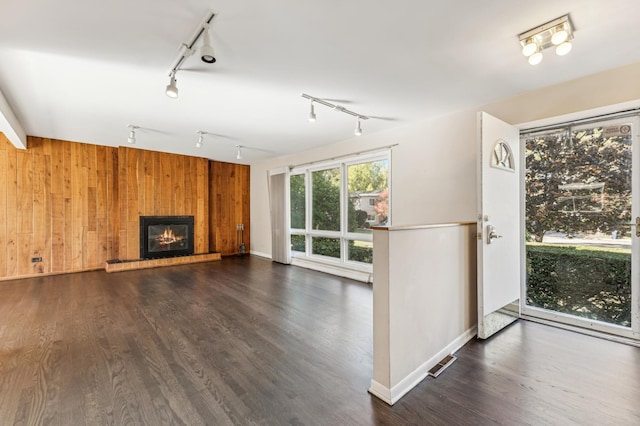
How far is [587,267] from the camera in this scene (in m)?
2.89

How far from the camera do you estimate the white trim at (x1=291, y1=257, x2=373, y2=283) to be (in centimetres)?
Result: 476

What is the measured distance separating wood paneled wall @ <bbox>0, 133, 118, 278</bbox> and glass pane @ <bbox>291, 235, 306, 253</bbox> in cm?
376

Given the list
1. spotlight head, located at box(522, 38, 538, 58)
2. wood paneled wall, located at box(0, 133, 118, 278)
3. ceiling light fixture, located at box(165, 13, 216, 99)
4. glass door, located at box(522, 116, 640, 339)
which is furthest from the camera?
wood paneled wall, located at box(0, 133, 118, 278)

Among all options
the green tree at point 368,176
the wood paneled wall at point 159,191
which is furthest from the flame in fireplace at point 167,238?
the green tree at point 368,176

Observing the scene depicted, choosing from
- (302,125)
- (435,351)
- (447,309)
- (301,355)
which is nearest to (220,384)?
(301,355)

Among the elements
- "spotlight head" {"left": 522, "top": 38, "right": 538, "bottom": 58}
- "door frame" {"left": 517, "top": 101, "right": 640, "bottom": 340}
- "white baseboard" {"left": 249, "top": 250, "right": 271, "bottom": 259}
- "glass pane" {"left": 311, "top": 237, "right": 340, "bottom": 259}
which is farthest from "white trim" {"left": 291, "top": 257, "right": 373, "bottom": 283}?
"spotlight head" {"left": 522, "top": 38, "right": 538, "bottom": 58}

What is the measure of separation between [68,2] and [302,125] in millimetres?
2806

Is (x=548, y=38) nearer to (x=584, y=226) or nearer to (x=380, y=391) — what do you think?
(x=584, y=226)

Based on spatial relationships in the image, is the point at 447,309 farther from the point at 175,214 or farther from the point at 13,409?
the point at 175,214

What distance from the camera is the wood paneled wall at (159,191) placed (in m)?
5.81

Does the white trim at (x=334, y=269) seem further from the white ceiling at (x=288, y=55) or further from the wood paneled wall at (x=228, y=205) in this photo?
the white ceiling at (x=288, y=55)

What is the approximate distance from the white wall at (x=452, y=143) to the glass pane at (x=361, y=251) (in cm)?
92

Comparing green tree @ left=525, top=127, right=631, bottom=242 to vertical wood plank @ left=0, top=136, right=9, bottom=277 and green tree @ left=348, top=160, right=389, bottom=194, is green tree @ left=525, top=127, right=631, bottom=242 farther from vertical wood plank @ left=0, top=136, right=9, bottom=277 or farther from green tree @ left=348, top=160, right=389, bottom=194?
vertical wood plank @ left=0, top=136, right=9, bottom=277

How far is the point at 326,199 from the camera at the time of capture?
5.73 m
